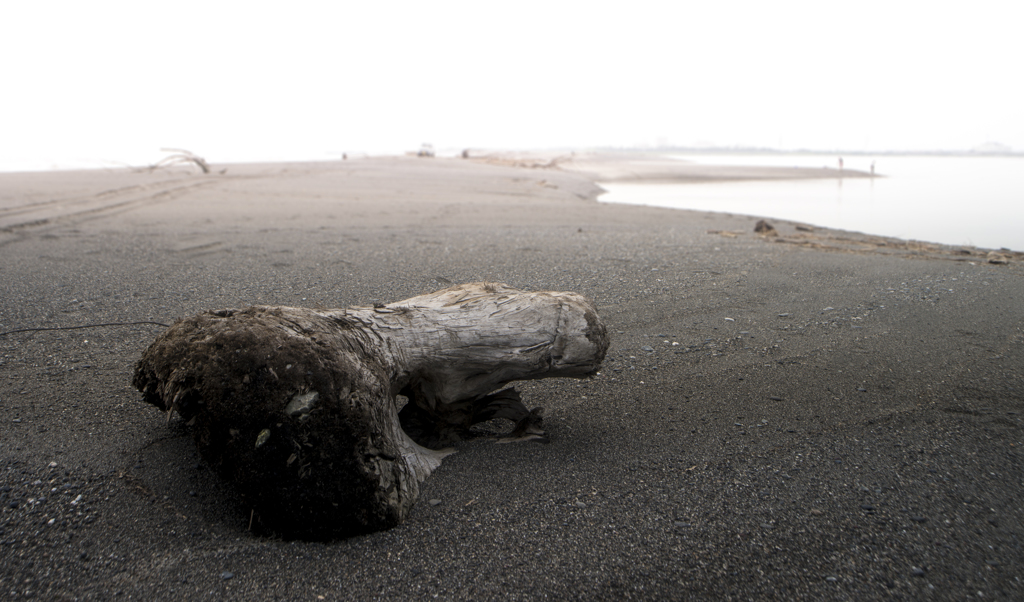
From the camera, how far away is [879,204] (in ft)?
59.7

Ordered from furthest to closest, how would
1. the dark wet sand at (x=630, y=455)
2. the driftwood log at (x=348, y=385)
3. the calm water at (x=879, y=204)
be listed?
the calm water at (x=879, y=204), the driftwood log at (x=348, y=385), the dark wet sand at (x=630, y=455)

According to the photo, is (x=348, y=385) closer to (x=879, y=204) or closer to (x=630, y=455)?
(x=630, y=455)

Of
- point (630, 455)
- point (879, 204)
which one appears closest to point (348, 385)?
point (630, 455)

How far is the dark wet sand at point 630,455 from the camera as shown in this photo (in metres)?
2.11

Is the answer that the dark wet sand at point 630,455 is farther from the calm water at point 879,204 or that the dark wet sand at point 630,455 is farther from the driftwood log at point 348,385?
the calm water at point 879,204

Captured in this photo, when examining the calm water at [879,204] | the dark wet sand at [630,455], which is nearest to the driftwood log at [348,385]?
the dark wet sand at [630,455]

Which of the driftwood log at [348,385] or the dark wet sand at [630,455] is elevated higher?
the driftwood log at [348,385]

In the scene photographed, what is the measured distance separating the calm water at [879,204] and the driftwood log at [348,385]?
1039 centimetres

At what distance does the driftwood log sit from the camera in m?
2.21

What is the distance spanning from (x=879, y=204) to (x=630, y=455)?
18857 mm

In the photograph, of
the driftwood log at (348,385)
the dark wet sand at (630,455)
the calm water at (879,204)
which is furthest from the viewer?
the calm water at (879,204)

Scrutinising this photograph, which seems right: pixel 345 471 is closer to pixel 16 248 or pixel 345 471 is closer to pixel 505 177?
pixel 16 248

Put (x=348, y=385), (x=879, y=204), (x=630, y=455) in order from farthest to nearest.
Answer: (x=879, y=204) < (x=630, y=455) < (x=348, y=385)

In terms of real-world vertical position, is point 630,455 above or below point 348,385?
below
